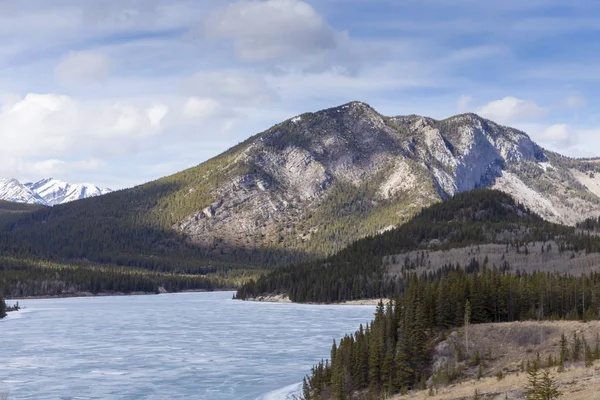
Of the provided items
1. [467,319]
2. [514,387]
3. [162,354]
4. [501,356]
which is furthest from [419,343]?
[162,354]

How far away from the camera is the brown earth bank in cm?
5747

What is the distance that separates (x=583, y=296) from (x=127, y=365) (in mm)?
61558

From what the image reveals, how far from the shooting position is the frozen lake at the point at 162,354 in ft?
252

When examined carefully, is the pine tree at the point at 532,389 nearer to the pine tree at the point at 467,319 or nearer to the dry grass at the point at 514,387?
the dry grass at the point at 514,387

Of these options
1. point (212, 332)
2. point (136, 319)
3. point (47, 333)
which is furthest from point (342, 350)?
point (136, 319)

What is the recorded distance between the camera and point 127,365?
93.1 metres

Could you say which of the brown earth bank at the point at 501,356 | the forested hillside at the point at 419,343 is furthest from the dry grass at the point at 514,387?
the forested hillside at the point at 419,343

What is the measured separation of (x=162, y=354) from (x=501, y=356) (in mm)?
51420

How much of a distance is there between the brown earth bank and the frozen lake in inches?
659

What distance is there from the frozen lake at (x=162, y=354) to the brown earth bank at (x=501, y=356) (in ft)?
54.9

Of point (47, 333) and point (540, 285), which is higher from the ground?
point (540, 285)

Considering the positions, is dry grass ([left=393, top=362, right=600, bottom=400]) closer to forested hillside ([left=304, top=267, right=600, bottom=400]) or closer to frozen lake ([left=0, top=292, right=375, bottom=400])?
forested hillside ([left=304, top=267, right=600, bottom=400])

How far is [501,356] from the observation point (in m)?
70.8

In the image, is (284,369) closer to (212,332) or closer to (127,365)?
(127,365)
